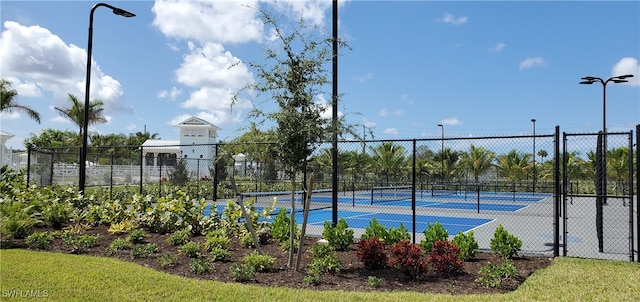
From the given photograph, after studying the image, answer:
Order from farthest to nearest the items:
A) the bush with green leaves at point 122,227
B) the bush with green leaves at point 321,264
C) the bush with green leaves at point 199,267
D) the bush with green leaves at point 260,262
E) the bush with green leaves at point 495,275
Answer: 1. the bush with green leaves at point 122,227
2. the bush with green leaves at point 260,262
3. the bush with green leaves at point 199,267
4. the bush with green leaves at point 321,264
5. the bush with green leaves at point 495,275

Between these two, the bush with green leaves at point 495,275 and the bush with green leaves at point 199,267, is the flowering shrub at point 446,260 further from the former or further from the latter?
the bush with green leaves at point 199,267

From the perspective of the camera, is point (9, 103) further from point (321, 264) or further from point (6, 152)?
point (321, 264)

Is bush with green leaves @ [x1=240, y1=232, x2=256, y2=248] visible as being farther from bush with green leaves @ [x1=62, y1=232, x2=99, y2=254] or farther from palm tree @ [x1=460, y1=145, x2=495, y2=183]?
palm tree @ [x1=460, y1=145, x2=495, y2=183]

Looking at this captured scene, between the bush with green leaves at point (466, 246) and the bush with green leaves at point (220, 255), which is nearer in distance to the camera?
the bush with green leaves at point (220, 255)

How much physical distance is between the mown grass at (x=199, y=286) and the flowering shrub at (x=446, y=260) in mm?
955

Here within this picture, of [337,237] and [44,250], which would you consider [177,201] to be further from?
[337,237]

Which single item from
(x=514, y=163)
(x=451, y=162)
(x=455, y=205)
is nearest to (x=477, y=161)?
(x=451, y=162)

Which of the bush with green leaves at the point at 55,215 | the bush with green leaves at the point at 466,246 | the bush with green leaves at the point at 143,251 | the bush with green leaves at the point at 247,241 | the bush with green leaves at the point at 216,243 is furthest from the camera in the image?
the bush with green leaves at the point at 55,215

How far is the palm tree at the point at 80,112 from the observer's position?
41.2 m

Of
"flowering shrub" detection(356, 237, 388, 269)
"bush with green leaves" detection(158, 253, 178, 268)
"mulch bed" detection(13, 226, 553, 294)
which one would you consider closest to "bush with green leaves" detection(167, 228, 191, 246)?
"mulch bed" detection(13, 226, 553, 294)

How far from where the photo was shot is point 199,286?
20.9ft

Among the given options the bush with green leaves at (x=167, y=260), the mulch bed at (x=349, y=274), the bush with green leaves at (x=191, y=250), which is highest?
the bush with green leaves at (x=191, y=250)

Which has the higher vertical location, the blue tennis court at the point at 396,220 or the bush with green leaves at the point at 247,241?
the bush with green leaves at the point at 247,241

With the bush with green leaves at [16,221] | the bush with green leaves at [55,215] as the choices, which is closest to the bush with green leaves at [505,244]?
the bush with green leaves at [16,221]
